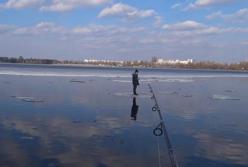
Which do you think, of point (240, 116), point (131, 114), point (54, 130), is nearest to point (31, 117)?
point (54, 130)

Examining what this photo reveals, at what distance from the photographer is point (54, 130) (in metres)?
13.1

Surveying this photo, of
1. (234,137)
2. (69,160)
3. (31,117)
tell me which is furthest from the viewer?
(31,117)

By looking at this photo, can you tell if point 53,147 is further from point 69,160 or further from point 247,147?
point 247,147

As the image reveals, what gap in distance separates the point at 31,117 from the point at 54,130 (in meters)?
2.90

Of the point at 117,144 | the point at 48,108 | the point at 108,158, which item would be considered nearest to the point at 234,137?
the point at 117,144

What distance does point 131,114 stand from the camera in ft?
58.3

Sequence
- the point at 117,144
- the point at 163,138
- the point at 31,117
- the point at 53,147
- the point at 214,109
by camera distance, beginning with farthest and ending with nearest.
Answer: the point at 214,109, the point at 31,117, the point at 163,138, the point at 117,144, the point at 53,147

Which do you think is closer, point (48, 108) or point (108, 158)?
point (108, 158)

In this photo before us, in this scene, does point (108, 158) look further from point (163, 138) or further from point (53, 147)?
point (163, 138)

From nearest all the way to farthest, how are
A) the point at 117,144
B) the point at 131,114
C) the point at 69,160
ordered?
the point at 69,160, the point at 117,144, the point at 131,114

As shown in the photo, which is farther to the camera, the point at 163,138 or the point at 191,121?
the point at 191,121

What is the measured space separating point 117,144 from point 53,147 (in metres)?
1.67

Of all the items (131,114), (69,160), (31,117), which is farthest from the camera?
(131,114)

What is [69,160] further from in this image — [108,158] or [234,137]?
[234,137]
